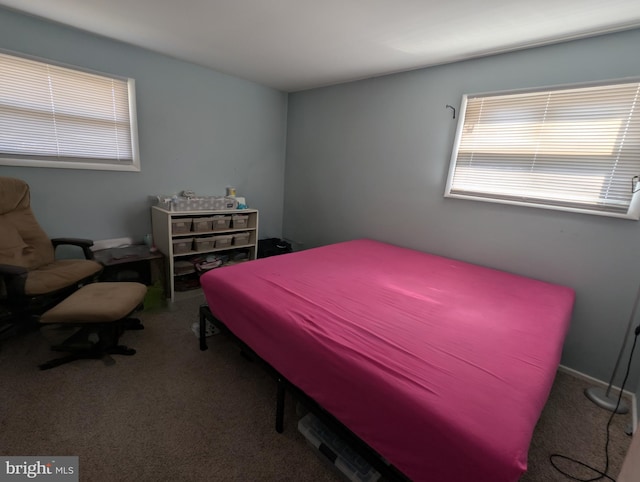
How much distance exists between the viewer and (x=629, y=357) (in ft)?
6.10

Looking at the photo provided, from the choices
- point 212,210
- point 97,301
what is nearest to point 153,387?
point 97,301

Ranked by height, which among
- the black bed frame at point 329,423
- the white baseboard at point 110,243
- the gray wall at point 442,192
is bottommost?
the black bed frame at point 329,423

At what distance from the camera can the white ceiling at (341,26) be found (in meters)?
1.65

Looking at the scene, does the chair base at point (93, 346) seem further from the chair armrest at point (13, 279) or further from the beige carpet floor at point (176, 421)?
the chair armrest at point (13, 279)

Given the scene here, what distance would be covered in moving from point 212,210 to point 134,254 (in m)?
0.83

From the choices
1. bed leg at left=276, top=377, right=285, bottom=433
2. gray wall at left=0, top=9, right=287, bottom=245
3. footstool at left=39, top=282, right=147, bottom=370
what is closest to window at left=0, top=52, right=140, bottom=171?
gray wall at left=0, top=9, right=287, bottom=245

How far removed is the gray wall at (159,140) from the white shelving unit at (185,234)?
1.19 ft

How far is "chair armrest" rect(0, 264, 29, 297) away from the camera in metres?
1.74

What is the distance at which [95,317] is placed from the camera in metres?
1.74

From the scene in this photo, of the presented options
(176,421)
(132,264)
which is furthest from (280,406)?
(132,264)

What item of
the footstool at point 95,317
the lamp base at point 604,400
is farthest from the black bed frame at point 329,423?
the lamp base at point 604,400

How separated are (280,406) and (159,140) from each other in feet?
9.16

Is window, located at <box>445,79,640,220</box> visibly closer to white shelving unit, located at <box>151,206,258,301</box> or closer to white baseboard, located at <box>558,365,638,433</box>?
white baseboard, located at <box>558,365,638,433</box>

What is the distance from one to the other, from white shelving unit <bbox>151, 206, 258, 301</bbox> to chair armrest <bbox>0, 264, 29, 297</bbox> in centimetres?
101
